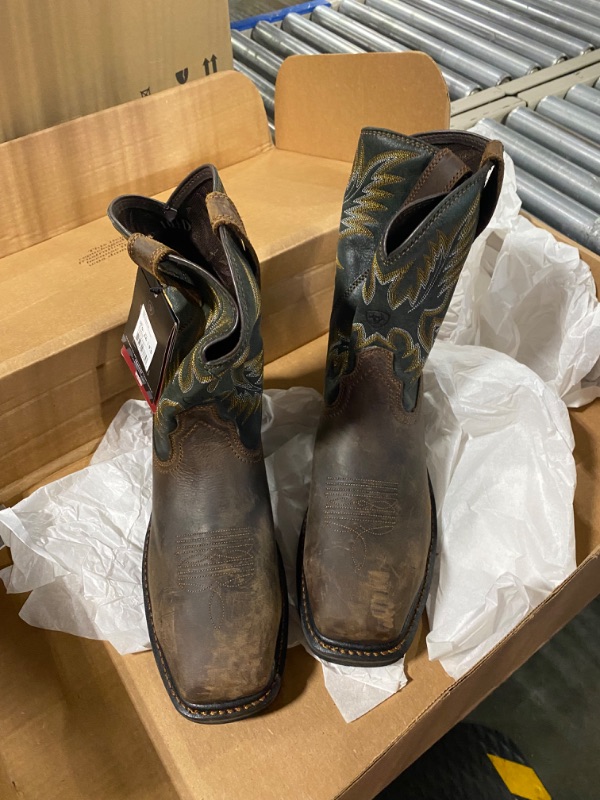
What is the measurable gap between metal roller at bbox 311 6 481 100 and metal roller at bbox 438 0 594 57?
0.22m

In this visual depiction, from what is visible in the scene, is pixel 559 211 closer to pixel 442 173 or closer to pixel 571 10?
pixel 442 173

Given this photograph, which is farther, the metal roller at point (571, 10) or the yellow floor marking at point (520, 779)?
the metal roller at point (571, 10)

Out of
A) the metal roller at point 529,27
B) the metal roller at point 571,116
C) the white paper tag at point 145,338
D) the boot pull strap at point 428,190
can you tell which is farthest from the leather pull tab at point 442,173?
the metal roller at point 529,27

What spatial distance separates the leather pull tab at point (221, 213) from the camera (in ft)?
1.72

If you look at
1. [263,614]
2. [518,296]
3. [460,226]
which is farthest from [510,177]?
[263,614]

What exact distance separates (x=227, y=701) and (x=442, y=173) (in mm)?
491

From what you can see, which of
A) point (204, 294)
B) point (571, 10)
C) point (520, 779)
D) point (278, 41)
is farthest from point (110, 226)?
point (571, 10)

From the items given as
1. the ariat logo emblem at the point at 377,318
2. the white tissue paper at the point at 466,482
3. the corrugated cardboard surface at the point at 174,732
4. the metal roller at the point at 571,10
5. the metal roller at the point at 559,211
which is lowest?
the corrugated cardboard surface at the point at 174,732

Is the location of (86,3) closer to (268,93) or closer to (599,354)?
(268,93)

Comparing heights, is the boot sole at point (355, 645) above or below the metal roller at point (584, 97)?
below

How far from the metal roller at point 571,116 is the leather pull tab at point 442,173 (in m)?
0.64

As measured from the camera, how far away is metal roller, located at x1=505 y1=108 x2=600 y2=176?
1.06 m

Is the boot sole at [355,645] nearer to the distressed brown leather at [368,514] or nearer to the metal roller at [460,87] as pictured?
the distressed brown leather at [368,514]

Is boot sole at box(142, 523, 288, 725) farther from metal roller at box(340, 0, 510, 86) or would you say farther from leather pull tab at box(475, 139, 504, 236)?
metal roller at box(340, 0, 510, 86)
